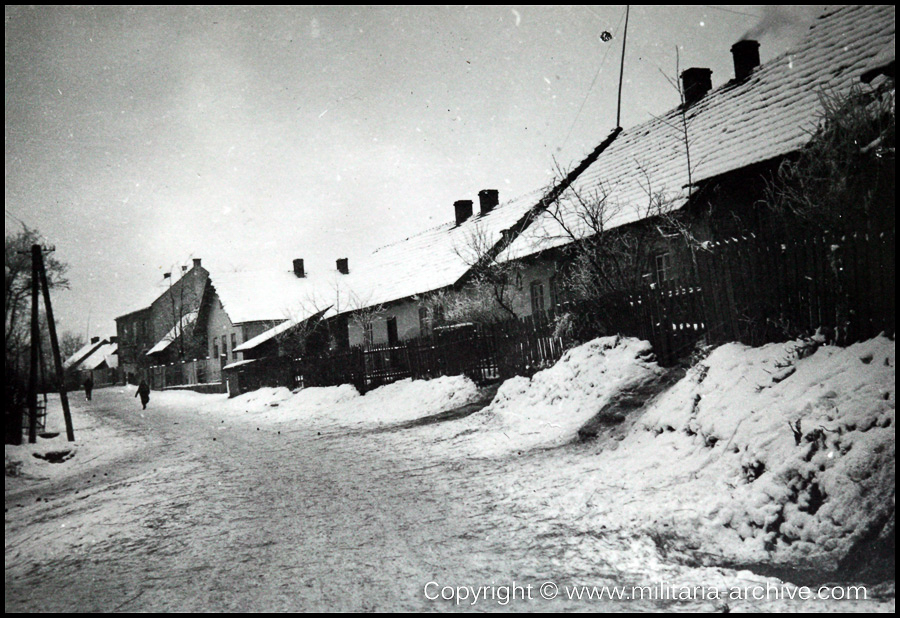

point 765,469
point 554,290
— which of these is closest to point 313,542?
point 765,469

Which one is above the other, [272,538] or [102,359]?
[102,359]

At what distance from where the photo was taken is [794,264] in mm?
6688

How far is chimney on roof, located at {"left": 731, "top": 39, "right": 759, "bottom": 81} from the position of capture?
16962 mm

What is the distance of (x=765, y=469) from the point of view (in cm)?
484

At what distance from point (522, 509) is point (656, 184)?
12.3 m

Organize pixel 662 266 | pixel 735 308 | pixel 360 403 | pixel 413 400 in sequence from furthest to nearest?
pixel 360 403
pixel 662 266
pixel 413 400
pixel 735 308

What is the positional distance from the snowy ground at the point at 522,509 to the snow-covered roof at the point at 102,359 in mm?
74185

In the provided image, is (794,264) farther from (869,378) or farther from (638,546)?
(638,546)

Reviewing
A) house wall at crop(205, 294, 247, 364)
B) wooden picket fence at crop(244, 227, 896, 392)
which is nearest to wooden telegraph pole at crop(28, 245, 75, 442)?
wooden picket fence at crop(244, 227, 896, 392)

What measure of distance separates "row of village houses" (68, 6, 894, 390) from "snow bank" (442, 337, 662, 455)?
201 centimetres

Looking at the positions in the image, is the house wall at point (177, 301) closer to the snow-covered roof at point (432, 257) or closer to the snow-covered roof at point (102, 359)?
the snow-covered roof at point (102, 359)

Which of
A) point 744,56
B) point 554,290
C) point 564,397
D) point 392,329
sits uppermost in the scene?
point 744,56

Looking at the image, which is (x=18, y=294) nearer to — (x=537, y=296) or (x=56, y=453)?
(x=56, y=453)

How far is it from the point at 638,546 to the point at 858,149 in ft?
14.6
